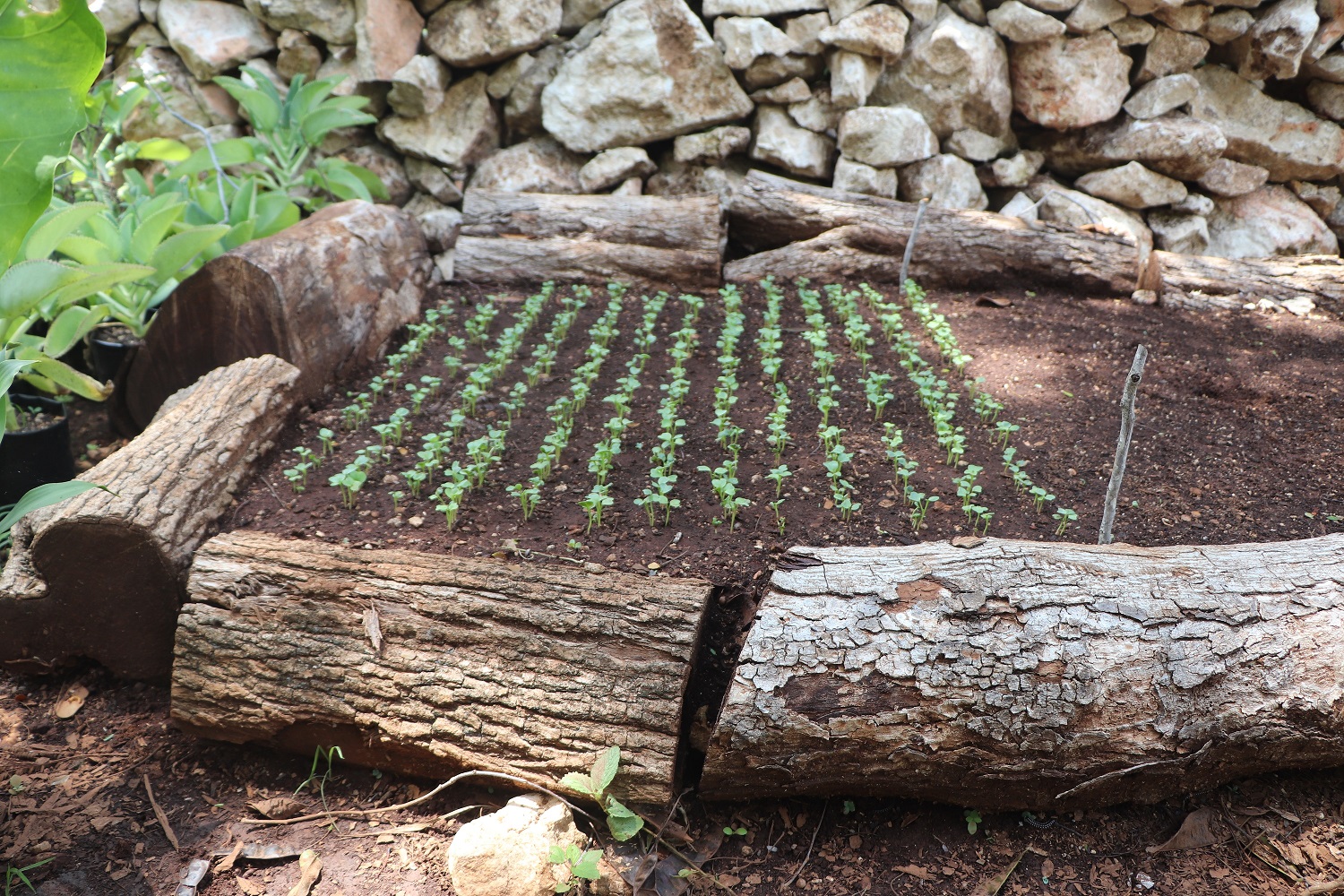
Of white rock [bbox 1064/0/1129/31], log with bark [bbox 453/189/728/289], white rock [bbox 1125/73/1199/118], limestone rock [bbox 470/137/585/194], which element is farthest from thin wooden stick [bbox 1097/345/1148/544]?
limestone rock [bbox 470/137/585/194]

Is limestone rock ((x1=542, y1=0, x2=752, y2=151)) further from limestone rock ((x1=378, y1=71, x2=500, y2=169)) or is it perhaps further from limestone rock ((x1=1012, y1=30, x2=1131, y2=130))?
limestone rock ((x1=1012, y1=30, x2=1131, y2=130))

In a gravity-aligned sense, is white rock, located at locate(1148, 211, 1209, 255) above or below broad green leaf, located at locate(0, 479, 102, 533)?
below

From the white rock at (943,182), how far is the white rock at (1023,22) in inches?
32.5

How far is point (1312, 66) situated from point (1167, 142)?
1.10 metres

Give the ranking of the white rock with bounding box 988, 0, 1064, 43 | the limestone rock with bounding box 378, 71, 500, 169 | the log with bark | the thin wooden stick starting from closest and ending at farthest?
the thin wooden stick, the log with bark, the white rock with bounding box 988, 0, 1064, 43, the limestone rock with bounding box 378, 71, 500, 169

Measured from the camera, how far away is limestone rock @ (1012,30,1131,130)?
18.1 ft

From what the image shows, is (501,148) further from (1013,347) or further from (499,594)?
(499,594)

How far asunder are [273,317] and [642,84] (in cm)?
324

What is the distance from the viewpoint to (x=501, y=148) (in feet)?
20.0

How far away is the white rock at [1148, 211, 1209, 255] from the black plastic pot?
6.45 meters

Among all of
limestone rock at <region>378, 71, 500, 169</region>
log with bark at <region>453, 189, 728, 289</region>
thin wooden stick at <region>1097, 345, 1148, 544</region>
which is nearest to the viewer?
thin wooden stick at <region>1097, 345, 1148, 544</region>

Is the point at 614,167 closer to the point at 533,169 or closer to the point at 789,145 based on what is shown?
the point at 533,169

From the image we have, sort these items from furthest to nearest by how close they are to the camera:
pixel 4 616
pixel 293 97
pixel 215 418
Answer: pixel 293 97 → pixel 215 418 → pixel 4 616

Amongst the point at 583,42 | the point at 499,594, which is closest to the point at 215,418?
the point at 499,594
